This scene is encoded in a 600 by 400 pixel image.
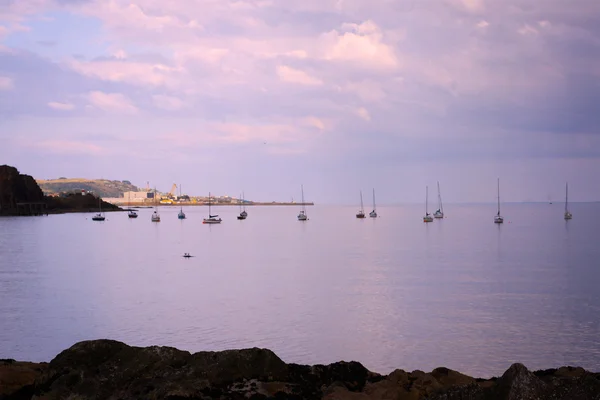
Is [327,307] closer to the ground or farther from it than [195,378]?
closer to the ground

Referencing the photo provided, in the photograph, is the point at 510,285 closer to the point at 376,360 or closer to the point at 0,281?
the point at 376,360

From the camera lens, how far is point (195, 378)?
8.15 meters

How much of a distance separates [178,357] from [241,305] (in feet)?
70.7

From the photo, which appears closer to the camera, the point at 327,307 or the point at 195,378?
the point at 195,378

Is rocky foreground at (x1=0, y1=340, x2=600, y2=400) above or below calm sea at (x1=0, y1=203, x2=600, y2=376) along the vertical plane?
above

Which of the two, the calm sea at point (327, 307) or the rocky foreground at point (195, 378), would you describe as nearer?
the rocky foreground at point (195, 378)

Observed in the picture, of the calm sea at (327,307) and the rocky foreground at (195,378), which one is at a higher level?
the rocky foreground at (195,378)

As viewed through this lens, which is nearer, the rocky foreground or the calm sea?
the rocky foreground

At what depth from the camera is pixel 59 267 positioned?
52812mm

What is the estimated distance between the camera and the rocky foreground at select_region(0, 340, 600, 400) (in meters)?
8.05

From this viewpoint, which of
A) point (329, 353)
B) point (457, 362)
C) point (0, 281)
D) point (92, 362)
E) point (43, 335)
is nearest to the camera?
point (92, 362)

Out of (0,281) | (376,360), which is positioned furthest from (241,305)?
(0,281)

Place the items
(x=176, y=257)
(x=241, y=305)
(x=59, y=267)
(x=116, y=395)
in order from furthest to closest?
(x=176, y=257)
(x=59, y=267)
(x=241, y=305)
(x=116, y=395)

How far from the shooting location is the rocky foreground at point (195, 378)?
317 inches
